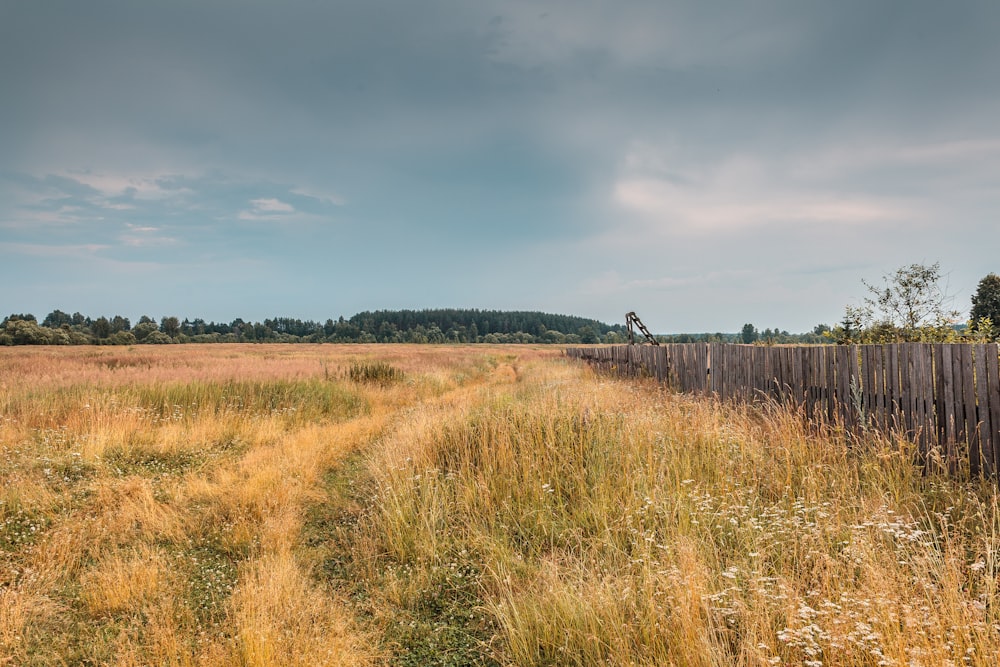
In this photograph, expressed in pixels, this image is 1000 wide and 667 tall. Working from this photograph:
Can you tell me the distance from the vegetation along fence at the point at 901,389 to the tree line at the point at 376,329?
98.5 m

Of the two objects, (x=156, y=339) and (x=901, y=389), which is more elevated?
(x=156, y=339)

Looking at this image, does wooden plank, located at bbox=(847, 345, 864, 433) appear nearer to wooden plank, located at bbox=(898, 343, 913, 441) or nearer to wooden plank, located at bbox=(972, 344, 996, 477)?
wooden plank, located at bbox=(898, 343, 913, 441)

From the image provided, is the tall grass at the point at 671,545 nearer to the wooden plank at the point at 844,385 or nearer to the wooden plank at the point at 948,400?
the wooden plank at the point at 948,400

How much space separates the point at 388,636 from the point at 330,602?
553 millimetres

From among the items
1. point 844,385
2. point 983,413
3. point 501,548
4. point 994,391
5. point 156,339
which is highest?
point 156,339

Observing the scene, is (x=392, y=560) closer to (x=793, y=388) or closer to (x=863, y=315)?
(x=793, y=388)

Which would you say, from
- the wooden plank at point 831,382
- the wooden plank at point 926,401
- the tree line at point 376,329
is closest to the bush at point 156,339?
the tree line at point 376,329

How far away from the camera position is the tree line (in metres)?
97.8

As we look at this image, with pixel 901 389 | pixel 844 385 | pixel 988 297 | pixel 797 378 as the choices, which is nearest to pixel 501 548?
pixel 901 389

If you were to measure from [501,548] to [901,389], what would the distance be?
17.4 ft

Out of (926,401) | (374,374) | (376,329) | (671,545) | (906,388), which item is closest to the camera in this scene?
(671,545)

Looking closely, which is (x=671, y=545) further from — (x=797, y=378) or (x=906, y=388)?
(x=797, y=378)

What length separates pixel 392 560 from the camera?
4.30 m

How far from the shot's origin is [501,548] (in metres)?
3.92
